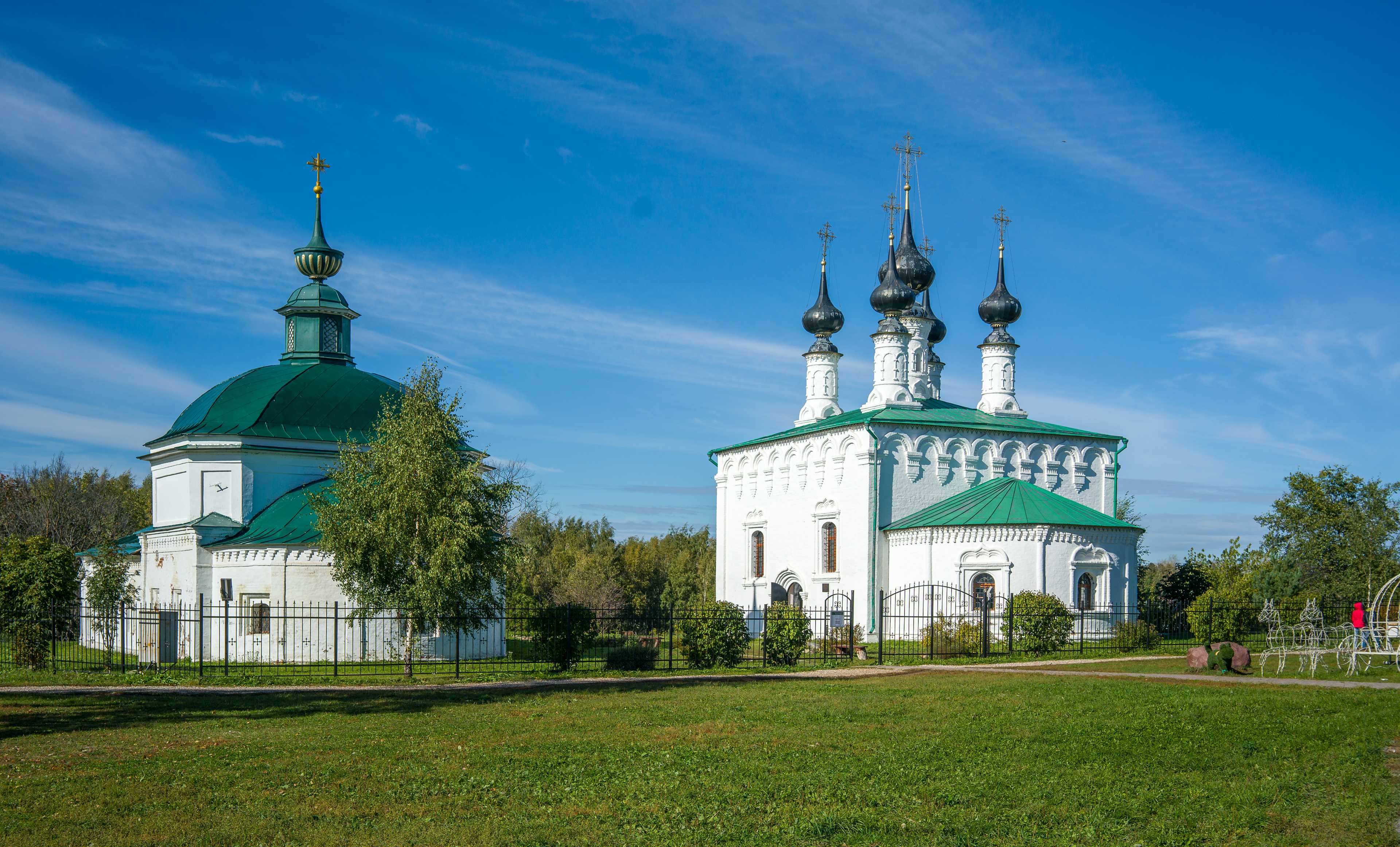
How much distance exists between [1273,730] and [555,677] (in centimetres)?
1200

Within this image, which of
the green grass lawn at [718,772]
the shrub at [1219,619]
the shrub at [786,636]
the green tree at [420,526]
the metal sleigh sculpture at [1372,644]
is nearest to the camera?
the green grass lawn at [718,772]

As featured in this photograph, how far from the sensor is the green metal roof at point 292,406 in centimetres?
2986

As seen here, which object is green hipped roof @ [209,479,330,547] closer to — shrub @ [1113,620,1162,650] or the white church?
the white church

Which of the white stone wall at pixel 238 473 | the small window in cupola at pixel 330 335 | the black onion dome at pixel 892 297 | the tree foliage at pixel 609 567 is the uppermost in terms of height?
the black onion dome at pixel 892 297

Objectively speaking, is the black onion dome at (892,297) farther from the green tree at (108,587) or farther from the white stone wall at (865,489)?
the green tree at (108,587)

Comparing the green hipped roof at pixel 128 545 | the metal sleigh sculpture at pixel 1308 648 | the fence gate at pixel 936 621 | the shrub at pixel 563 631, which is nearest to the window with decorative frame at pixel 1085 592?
the fence gate at pixel 936 621

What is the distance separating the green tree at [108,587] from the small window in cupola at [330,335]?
7.97 m

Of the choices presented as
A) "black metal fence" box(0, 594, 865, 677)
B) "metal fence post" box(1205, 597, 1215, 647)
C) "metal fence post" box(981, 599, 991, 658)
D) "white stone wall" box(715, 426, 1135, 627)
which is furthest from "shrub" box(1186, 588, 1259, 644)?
"black metal fence" box(0, 594, 865, 677)

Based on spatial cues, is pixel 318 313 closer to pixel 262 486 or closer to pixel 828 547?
pixel 262 486

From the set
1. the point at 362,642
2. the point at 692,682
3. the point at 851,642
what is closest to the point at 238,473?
the point at 362,642

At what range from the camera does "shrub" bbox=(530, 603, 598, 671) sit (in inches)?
859

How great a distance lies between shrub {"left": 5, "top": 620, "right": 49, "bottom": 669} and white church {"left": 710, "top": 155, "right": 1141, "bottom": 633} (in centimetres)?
1891

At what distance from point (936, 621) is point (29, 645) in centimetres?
2084

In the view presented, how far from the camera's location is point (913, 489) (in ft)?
115
